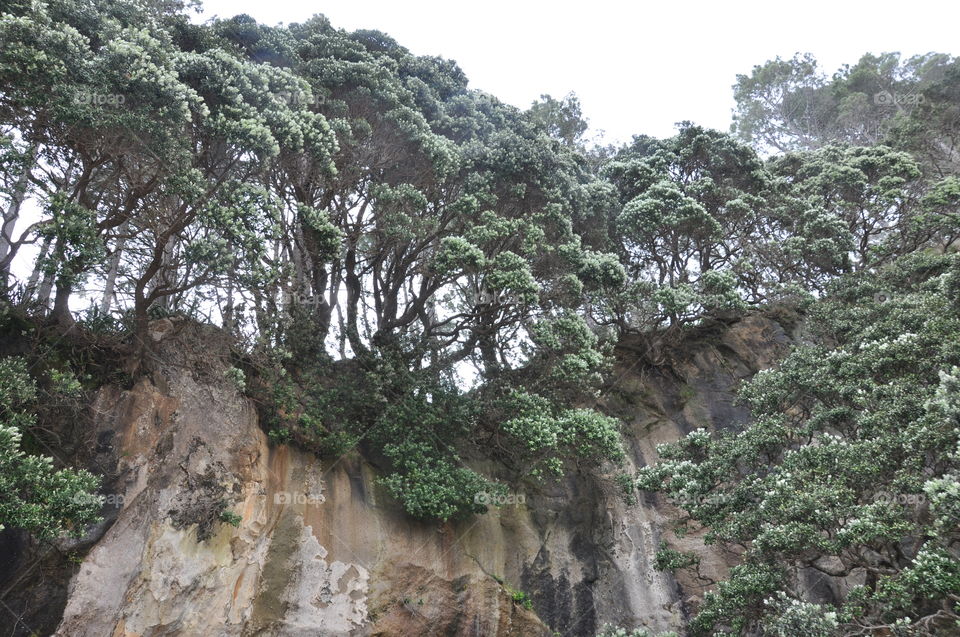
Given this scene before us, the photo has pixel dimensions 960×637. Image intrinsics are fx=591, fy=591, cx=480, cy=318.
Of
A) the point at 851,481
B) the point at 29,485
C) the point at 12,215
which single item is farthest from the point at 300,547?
the point at 851,481

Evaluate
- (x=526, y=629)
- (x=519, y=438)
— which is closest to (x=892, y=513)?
(x=519, y=438)

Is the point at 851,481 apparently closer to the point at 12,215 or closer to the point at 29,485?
the point at 29,485

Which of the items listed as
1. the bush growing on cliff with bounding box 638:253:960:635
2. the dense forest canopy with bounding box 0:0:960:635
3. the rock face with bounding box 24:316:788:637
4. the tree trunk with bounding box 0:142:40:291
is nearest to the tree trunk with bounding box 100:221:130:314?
A: the dense forest canopy with bounding box 0:0:960:635

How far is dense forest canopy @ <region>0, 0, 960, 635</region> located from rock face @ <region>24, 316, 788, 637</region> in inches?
35.6

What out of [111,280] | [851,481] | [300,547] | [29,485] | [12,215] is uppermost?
[111,280]

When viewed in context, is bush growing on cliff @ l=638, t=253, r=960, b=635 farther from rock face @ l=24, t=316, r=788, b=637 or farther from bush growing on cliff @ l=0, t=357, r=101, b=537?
bush growing on cliff @ l=0, t=357, r=101, b=537

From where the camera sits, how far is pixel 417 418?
14.5 m

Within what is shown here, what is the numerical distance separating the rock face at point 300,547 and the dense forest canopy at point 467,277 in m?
0.90

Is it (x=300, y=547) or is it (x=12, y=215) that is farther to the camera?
(x=12, y=215)

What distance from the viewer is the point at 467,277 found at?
17391 millimetres

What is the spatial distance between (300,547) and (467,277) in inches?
331

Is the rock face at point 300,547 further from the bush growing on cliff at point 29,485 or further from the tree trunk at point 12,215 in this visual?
the tree trunk at point 12,215

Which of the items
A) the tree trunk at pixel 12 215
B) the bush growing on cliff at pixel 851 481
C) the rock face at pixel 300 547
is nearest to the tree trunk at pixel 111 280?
the tree trunk at pixel 12 215

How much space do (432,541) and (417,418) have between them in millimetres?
3021
